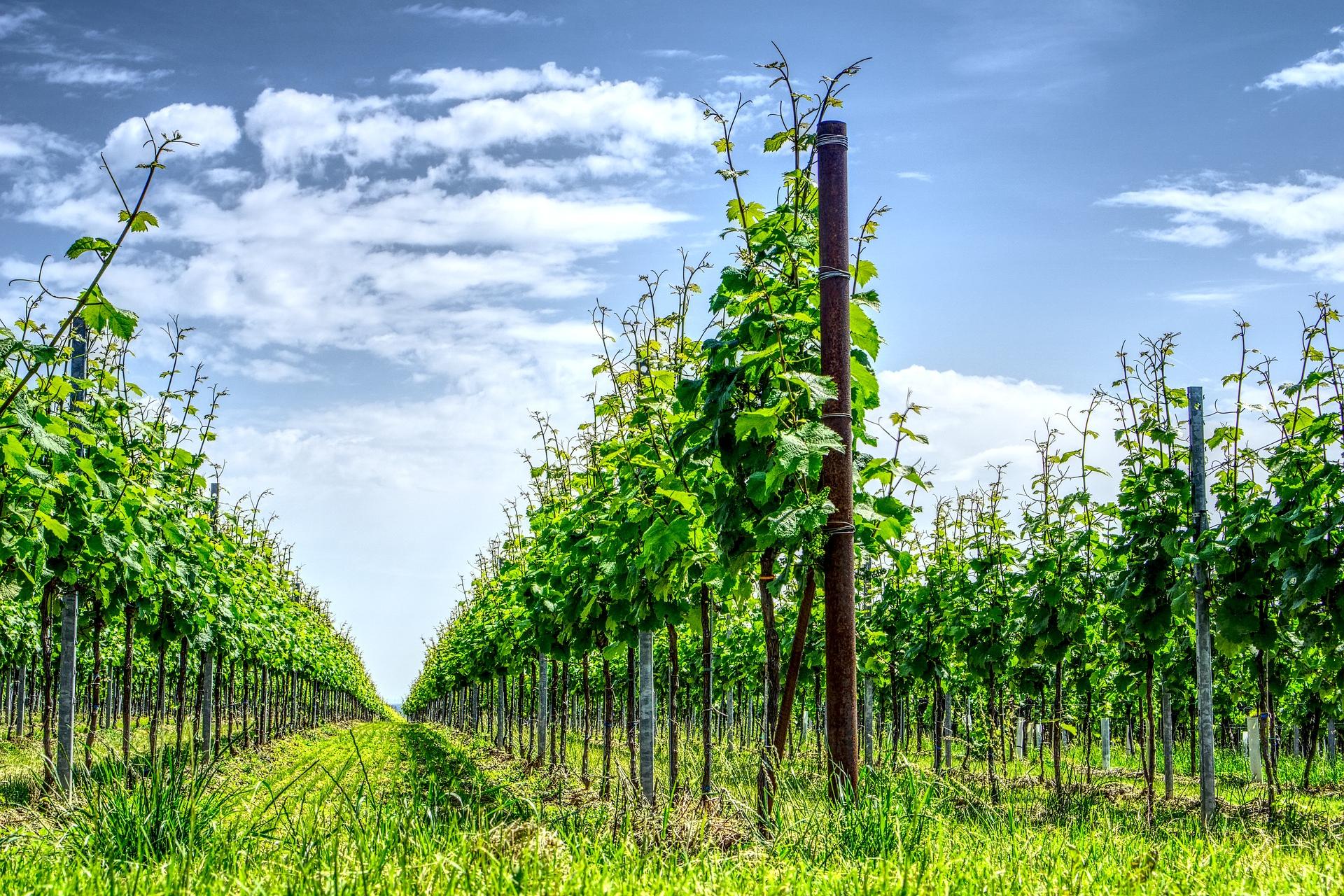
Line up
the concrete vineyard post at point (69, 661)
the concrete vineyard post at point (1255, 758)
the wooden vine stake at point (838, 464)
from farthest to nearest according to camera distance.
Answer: the concrete vineyard post at point (1255, 758) → the concrete vineyard post at point (69, 661) → the wooden vine stake at point (838, 464)

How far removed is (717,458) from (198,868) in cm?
394

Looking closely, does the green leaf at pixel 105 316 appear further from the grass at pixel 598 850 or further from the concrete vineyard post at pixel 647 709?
the concrete vineyard post at pixel 647 709

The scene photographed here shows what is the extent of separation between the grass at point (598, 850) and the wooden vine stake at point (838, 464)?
34cm

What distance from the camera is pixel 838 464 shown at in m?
5.32

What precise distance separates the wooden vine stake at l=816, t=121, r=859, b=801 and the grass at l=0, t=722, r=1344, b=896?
1.11ft

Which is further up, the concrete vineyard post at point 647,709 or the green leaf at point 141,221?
the green leaf at point 141,221

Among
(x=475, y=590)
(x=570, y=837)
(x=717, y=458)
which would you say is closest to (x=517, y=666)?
(x=475, y=590)

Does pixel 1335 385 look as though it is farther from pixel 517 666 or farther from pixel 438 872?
pixel 517 666

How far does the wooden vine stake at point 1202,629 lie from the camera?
31.0 ft

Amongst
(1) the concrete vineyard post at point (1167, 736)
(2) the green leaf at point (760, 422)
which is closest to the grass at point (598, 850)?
(2) the green leaf at point (760, 422)

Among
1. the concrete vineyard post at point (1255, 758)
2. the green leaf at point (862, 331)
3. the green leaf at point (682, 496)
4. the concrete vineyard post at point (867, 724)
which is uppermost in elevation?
the green leaf at point (862, 331)

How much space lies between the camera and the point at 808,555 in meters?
5.47

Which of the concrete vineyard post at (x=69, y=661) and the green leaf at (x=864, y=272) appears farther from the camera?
the concrete vineyard post at (x=69, y=661)

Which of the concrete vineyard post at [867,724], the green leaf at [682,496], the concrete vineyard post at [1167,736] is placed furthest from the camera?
the concrete vineyard post at [867,724]
